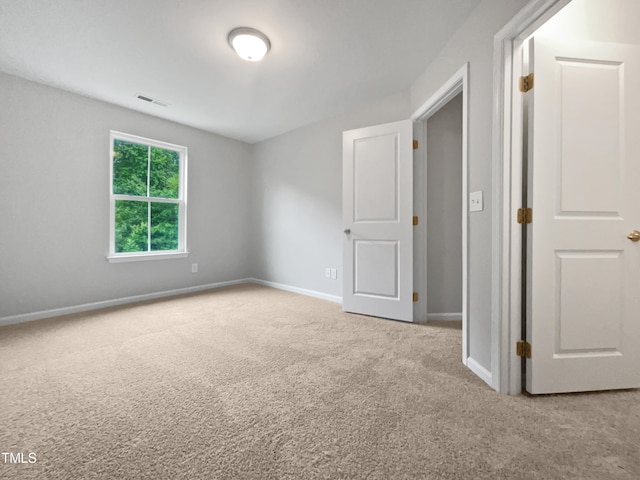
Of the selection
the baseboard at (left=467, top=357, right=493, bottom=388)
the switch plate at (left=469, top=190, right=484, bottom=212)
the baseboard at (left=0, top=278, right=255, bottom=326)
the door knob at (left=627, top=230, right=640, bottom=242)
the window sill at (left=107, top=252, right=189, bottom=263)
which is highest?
the switch plate at (left=469, top=190, right=484, bottom=212)

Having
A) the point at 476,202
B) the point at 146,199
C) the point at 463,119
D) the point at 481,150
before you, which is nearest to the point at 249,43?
the point at 463,119

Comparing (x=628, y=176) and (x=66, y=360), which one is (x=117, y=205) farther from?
(x=628, y=176)

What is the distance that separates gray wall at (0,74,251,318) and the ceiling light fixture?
216 cm

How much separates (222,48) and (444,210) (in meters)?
2.57

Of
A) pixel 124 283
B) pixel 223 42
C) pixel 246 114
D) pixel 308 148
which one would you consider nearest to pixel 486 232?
pixel 223 42

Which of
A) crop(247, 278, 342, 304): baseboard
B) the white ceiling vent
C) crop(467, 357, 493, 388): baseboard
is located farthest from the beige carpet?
the white ceiling vent

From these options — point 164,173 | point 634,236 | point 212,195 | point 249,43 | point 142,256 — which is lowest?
point 142,256

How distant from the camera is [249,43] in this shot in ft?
7.13

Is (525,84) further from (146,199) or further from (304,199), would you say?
(146,199)

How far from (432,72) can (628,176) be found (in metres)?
1.61

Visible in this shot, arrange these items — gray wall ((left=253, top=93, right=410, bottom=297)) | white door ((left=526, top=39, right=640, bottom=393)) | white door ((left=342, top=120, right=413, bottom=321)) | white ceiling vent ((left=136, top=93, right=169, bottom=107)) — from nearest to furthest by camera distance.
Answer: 1. white door ((left=526, top=39, right=640, bottom=393))
2. white door ((left=342, top=120, right=413, bottom=321))
3. white ceiling vent ((left=136, top=93, right=169, bottom=107))
4. gray wall ((left=253, top=93, right=410, bottom=297))

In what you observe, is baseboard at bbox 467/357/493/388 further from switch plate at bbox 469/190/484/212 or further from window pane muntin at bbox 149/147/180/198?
window pane muntin at bbox 149/147/180/198

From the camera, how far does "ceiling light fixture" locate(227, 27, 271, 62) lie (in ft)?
6.91

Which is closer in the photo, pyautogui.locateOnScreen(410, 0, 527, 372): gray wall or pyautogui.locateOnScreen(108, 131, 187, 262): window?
pyautogui.locateOnScreen(410, 0, 527, 372): gray wall
